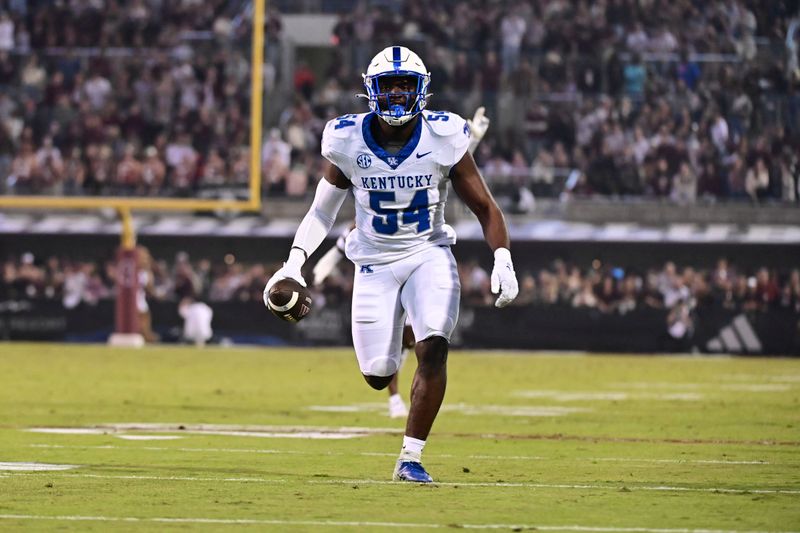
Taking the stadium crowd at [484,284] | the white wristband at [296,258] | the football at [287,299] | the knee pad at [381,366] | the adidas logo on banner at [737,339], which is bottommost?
the adidas logo on banner at [737,339]

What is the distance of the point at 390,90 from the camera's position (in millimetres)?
7902

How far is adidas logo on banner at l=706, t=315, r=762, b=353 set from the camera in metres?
24.7

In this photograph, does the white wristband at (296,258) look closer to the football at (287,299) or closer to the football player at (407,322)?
the football at (287,299)

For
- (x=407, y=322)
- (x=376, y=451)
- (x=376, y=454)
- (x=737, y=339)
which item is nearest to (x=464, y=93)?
(x=737, y=339)

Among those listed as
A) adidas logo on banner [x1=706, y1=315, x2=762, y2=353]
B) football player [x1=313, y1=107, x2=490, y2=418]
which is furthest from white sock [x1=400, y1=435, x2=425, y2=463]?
adidas logo on banner [x1=706, y1=315, x2=762, y2=353]

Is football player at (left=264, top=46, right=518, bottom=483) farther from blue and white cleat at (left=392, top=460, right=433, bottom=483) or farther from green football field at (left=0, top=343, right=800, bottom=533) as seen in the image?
green football field at (left=0, top=343, right=800, bottom=533)

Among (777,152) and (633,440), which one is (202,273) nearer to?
(777,152)

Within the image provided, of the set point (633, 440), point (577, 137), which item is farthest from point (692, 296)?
point (633, 440)

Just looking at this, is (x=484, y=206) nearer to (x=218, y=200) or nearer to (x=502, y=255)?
(x=502, y=255)

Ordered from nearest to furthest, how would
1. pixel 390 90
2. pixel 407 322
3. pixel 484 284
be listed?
1. pixel 390 90
2. pixel 407 322
3. pixel 484 284

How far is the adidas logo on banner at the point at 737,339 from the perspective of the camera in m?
24.7

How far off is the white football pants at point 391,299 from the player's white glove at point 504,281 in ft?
0.81

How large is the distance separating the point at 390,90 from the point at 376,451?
2.50m

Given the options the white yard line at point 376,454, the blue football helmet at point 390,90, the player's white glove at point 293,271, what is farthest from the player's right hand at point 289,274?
the white yard line at point 376,454
